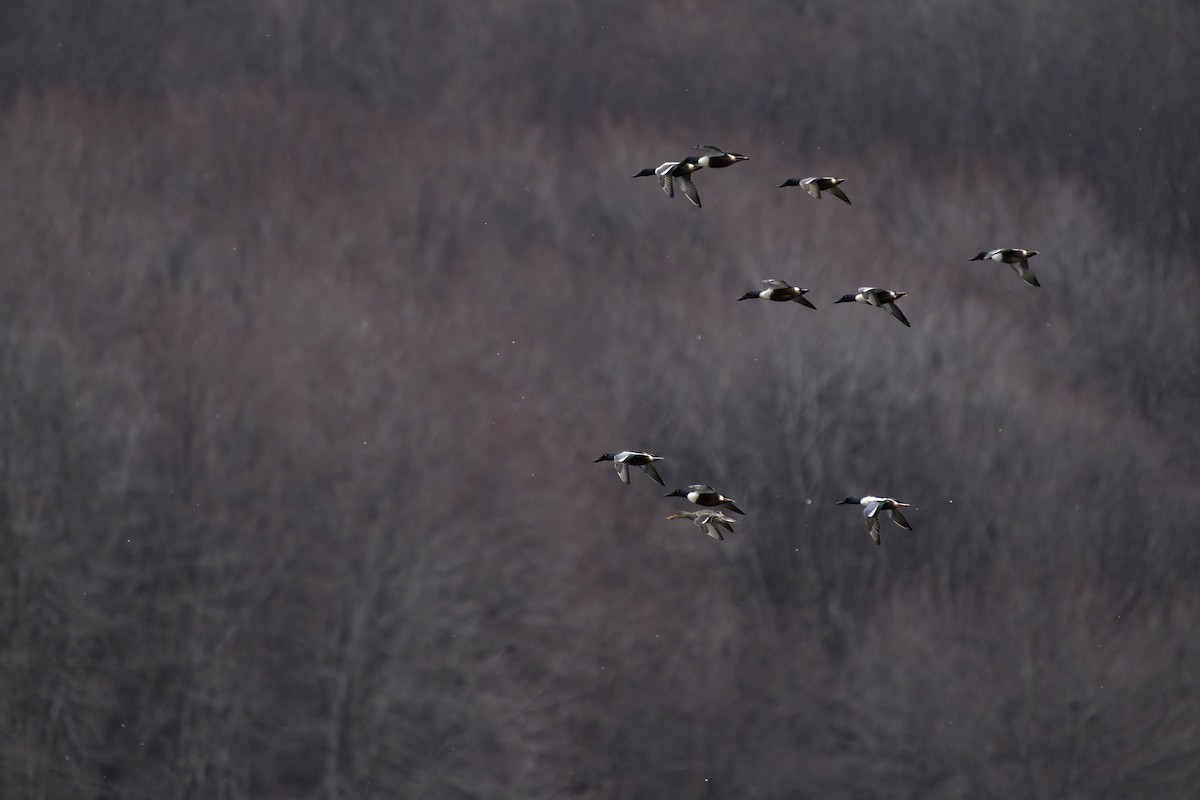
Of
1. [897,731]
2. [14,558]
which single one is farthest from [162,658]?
[897,731]

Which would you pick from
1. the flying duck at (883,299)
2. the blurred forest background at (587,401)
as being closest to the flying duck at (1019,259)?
the flying duck at (883,299)

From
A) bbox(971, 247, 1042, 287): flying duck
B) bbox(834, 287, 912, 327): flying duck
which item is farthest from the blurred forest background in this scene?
bbox(971, 247, 1042, 287): flying duck

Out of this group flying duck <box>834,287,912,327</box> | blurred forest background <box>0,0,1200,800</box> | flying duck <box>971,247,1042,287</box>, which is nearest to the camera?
flying duck <box>834,287,912,327</box>

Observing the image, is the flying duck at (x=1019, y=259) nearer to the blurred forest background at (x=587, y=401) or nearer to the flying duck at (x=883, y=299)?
the flying duck at (x=883, y=299)

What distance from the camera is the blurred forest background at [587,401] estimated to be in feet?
71.2

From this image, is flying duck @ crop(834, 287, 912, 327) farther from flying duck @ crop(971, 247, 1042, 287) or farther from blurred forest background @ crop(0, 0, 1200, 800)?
blurred forest background @ crop(0, 0, 1200, 800)

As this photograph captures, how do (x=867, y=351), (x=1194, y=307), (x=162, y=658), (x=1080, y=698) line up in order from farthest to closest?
1. (x=1194, y=307)
2. (x=867, y=351)
3. (x=1080, y=698)
4. (x=162, y=658)

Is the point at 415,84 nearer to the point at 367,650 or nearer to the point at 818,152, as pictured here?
the point at 818,152

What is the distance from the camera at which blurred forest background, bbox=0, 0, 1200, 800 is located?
21703mm

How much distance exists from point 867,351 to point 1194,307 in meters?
6.03

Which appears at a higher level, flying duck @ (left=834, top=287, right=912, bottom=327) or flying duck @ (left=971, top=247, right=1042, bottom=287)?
flying duck @ (left=971, top=247, right=1042, bottom=287)

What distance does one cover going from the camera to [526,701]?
72.4ft

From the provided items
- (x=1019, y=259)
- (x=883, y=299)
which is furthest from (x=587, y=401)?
(x=883, y=299)

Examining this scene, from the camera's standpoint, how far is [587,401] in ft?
81.6
